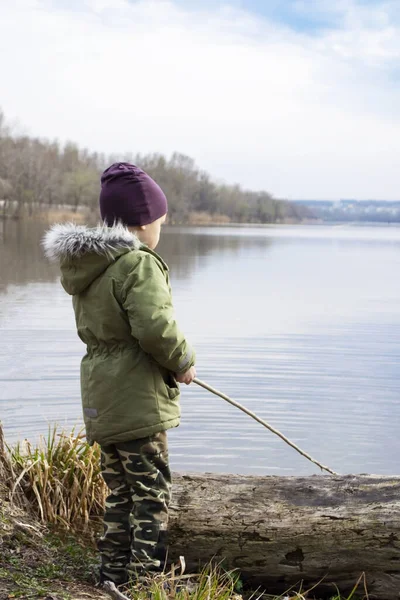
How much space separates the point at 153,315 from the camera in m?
2.99

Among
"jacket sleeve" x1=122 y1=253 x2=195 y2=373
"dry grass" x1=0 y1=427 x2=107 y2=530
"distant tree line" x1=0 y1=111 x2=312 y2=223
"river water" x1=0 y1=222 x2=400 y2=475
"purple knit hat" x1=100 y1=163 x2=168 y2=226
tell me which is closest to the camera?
"jacket sleeve" x1=122 y1=253 x2=195 y2=373

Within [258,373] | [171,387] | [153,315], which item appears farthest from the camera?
[258,373]

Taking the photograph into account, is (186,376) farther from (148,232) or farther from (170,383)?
(148,232)

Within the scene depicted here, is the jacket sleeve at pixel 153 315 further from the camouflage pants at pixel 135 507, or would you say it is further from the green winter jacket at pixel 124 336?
the camouflage pants at pixel 135 507

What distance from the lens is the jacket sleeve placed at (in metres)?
2.99

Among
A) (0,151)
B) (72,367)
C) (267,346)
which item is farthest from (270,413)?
(0,151)

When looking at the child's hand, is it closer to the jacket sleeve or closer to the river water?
the jacket sleeve

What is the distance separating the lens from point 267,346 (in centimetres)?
1069

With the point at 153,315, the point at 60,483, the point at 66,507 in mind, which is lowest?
the point at 66,507

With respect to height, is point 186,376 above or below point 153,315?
below

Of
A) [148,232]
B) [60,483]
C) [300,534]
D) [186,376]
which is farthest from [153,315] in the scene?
[60,483]

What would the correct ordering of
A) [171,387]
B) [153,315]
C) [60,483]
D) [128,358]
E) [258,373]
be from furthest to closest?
[258,373]
[60,483]
[171,387]
[128,358]
[153,315]

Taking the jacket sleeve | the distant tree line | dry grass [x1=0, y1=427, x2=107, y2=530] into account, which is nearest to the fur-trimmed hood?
the jacket sleeve

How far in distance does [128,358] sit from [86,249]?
0.48 metres
